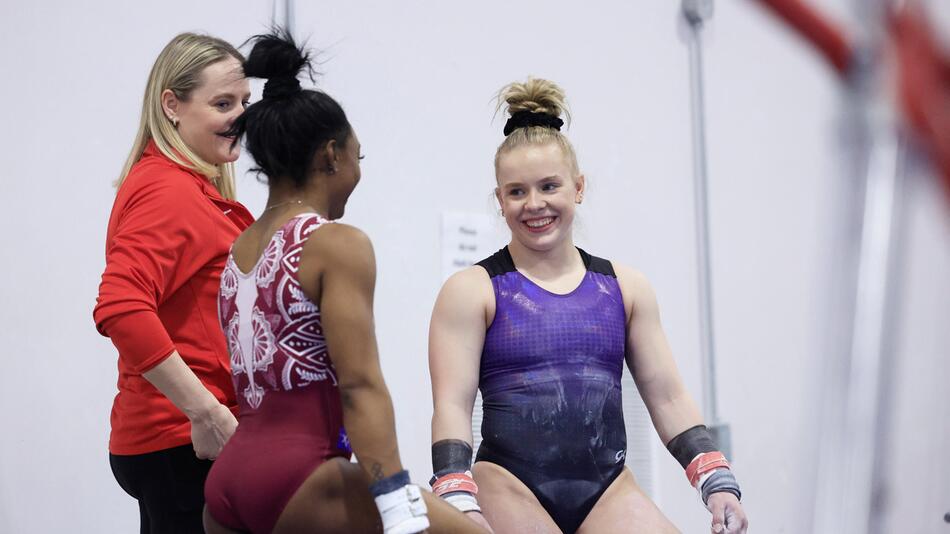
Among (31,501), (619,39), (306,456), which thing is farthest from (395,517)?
(619,39)

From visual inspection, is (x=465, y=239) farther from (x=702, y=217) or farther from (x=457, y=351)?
(x=457, y=351)

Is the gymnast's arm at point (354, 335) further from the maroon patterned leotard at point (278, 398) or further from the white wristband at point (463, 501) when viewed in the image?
the white wristband at point (463, 501)

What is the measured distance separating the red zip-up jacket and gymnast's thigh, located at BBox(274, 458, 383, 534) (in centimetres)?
42

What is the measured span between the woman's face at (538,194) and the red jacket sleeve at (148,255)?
1.74ft

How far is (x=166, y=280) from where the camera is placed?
1.69 metres

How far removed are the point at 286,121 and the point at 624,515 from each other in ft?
2.84

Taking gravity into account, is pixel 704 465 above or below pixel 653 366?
below

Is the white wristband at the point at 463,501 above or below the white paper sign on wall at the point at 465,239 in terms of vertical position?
below

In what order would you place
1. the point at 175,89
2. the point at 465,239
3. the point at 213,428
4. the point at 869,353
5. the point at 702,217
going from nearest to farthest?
1. the point at 869,353
2. the point at 213,428
3. the point at 175,89
4. the point at 465,239
5. the point at 702,217

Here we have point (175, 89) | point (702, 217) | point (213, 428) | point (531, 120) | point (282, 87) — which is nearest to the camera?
point (282, 87)

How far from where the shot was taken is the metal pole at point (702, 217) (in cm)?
385

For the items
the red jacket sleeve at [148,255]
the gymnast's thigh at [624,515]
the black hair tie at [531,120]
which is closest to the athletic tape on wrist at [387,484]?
the red jacket sleeve at [148,255]

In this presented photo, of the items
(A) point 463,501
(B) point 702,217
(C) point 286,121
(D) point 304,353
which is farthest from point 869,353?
(B) point 702,217

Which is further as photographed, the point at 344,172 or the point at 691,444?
the point at 691,444
